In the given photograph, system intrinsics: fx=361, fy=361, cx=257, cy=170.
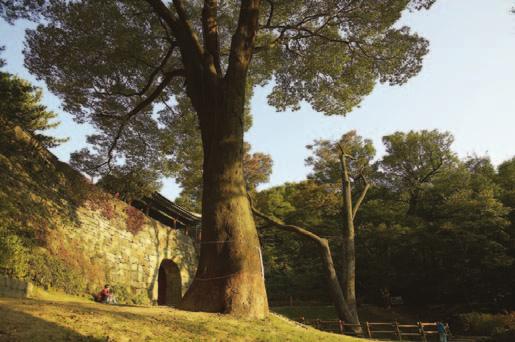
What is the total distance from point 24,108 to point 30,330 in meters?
17.6

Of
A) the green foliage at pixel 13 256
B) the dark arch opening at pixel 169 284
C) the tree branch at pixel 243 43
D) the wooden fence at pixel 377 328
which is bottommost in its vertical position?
the wooden fence at pixel 377 328

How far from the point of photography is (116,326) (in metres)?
4.14

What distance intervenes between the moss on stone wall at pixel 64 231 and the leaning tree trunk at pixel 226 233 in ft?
14.7

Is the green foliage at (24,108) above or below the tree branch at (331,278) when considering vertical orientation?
above

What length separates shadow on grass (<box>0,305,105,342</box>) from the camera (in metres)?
3.33

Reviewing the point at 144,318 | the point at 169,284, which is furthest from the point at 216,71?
the point at 169,284

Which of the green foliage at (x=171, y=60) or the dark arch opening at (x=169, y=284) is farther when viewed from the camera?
the dark arch opening at (x=169, y=284)

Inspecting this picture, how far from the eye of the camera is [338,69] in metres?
12.3

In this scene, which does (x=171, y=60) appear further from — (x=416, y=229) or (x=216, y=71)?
(x=416, y=229)

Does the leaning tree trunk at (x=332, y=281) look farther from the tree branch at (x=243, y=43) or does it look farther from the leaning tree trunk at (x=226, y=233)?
the tree branch at (x=243, y=43)

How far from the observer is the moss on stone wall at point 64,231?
8.66 metres

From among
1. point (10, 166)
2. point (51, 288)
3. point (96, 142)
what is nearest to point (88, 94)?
point (96, 142)

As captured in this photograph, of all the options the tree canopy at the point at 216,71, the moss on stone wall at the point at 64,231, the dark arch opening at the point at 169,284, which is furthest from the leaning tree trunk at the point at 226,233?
the dark arch opening at the point at 169,284

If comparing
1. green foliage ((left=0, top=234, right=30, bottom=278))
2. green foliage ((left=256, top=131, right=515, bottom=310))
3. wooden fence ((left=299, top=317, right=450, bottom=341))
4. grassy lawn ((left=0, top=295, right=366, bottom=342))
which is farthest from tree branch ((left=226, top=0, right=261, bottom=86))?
green foliage ((left=256, top=131, right=515, bottom=310))
